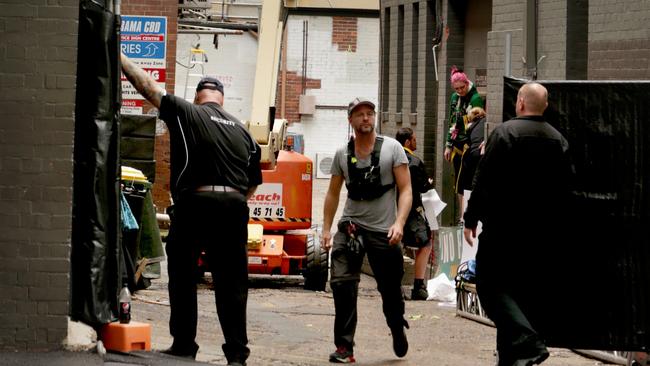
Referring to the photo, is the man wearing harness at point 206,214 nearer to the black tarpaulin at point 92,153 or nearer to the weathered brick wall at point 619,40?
the black tarpaulin at point 92,153

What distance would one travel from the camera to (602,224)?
9484 mm

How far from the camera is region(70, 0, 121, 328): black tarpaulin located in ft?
30.8

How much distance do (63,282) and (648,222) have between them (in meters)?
3.71

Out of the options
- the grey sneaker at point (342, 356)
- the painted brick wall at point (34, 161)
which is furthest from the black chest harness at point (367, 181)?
the painted brick wall at point (34, 161)

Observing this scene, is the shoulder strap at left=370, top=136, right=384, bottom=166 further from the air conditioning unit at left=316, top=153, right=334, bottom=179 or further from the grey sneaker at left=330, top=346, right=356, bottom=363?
the air conditioning unit at left=316, top=153, right=334, bottom=179

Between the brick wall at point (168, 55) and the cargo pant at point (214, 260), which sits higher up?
the brick wall at point (168, 55)

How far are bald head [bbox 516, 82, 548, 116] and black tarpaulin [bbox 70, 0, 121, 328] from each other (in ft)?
8.45

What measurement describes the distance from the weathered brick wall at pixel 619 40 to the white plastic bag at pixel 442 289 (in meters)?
3.14

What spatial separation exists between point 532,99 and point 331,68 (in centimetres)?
3509

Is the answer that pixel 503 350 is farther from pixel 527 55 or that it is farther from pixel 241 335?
pixel 527 55

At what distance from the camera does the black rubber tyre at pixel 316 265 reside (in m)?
17.4

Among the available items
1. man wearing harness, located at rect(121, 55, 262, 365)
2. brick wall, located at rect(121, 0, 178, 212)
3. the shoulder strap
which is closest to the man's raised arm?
man wearing harness, located at rect(121, 55, 262, 365)

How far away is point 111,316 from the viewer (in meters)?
9.59

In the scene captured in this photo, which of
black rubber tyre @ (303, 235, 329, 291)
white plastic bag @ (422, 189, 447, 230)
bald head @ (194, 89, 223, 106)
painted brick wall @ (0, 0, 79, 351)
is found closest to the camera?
painted brick wall @ (0, 0, 79, 351)
